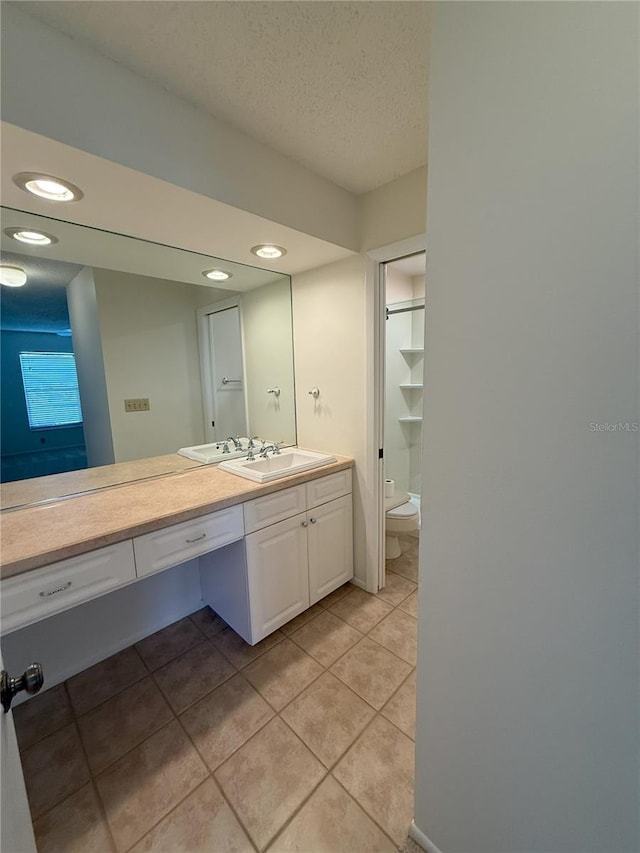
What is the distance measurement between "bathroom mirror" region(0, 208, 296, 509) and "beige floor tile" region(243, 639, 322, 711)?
44.1 inches

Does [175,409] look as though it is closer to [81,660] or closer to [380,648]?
[81,660]

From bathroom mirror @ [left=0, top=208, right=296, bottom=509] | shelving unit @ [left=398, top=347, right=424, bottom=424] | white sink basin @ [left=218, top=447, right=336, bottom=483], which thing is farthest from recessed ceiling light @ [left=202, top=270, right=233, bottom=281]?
shelving unit @ [left=398, top=347, right=424, bottom=424]

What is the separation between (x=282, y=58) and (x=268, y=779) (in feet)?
8.09

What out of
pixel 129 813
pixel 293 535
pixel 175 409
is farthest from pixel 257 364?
pixel 129 813

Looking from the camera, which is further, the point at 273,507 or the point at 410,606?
the point at 410,606

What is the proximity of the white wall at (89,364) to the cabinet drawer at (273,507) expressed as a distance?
858 mm

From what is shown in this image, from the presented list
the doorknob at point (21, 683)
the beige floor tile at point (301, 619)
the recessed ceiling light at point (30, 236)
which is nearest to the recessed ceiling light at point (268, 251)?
the recessed ceiling light at point (30, 236)

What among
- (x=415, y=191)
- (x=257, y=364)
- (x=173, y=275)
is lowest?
(x=257, y=364)

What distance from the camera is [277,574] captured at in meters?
1.80

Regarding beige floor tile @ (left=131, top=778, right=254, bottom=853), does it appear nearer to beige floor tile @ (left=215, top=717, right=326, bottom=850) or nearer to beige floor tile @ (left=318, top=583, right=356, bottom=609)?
beige floor tile @ (left=215, top=717, right=326, bottom=850)

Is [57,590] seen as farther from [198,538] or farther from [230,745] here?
[230,745]

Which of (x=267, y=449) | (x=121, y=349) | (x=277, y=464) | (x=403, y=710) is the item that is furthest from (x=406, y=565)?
(x=121, y=349)

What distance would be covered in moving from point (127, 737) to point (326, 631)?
39.2 inches

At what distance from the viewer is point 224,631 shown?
6.32 ft
